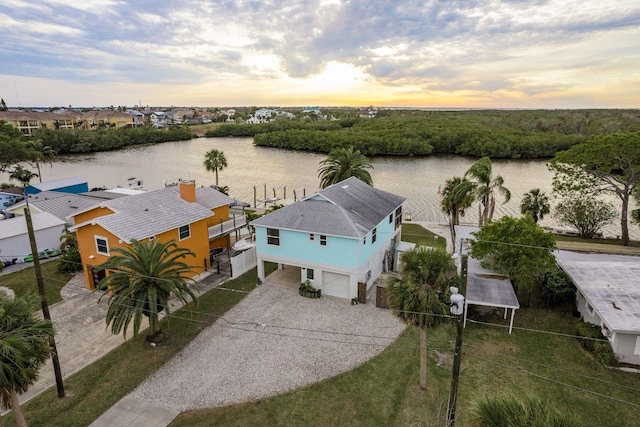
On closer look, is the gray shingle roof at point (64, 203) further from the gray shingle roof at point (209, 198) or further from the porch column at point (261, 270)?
the porch column at point (261, 270)

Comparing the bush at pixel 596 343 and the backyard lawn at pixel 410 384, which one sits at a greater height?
the bush at pixel 596 343

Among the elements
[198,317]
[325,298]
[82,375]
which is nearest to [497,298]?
[325,298]

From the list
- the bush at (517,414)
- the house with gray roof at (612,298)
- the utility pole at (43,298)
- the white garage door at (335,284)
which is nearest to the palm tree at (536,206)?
the house with gray roof at (612,298)

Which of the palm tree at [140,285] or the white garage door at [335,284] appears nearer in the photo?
the palm tree at [140,285]

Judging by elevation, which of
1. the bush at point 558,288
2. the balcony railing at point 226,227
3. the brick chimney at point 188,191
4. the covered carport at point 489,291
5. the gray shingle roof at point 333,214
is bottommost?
the bush at point 558,288

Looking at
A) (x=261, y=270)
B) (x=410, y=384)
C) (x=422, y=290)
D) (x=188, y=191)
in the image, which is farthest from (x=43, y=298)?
(x=410, y=384)

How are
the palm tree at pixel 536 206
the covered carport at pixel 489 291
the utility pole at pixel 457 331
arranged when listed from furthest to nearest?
1. the palm tree at pixel 536 206
2. the covered carport at pixel 489 291
3. the utility pole at pixel 457 331
